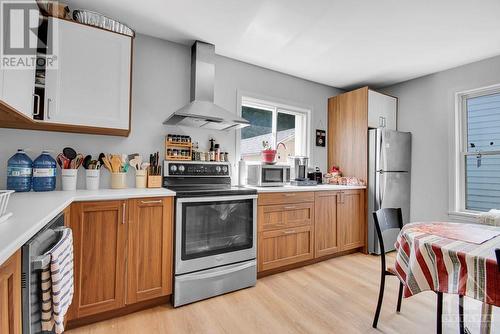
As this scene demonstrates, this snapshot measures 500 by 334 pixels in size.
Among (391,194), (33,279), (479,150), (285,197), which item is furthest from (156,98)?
(479,150)

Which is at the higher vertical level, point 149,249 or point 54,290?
point 54,290

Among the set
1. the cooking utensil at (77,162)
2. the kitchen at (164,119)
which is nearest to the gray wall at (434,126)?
the kitchen at (164,119)

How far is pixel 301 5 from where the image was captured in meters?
1.99

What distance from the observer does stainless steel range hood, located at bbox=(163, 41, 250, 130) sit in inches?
95.3

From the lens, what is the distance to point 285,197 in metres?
2.68

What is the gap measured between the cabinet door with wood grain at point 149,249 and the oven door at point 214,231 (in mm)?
87

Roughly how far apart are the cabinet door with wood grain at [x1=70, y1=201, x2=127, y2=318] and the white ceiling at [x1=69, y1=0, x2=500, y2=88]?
1.69 m

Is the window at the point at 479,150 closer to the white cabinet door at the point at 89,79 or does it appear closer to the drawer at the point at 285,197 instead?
the drawer at the point at 285,197

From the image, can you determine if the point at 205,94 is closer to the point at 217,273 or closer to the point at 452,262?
the point at 217,273

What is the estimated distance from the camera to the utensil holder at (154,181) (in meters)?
2.36

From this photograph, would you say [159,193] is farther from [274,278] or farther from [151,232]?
[274,278]

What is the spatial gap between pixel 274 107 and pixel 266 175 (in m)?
1.15

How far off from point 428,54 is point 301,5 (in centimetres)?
185

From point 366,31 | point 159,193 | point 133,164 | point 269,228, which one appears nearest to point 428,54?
point 366,31
